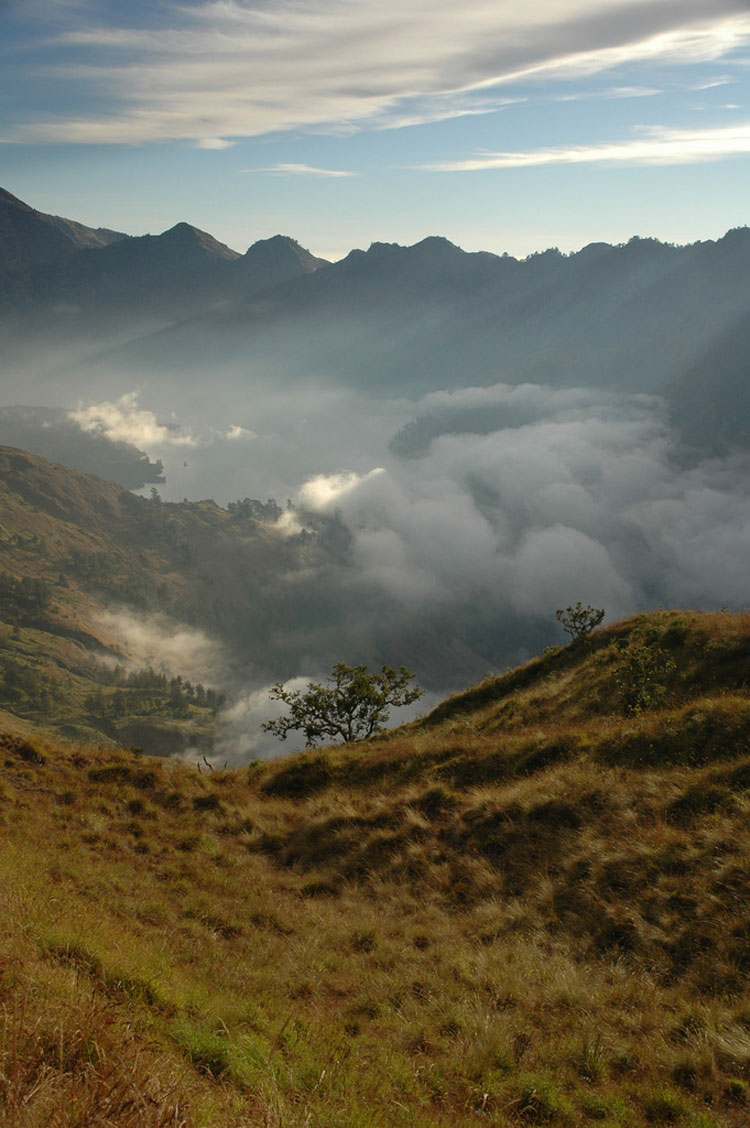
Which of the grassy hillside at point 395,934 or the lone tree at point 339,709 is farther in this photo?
the lone tree at point 339,709

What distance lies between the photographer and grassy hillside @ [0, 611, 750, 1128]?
650 centimetres

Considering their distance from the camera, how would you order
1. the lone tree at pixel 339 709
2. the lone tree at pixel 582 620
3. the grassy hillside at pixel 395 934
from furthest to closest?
the lone tree at pixel 582 620 < the lone tree at pixel 339 709 < the grassy hillside at pixel 395 934

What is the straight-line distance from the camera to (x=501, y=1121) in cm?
690

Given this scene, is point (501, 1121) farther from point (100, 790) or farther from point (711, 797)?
point (100, 790)

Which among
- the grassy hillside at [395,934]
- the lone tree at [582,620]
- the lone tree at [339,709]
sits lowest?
the grassy hillside at [395,934]

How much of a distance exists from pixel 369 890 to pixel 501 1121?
7.80 m

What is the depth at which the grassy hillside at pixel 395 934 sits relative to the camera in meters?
6.50

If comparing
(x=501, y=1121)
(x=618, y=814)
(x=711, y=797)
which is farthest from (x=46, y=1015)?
(x=711, y=797)

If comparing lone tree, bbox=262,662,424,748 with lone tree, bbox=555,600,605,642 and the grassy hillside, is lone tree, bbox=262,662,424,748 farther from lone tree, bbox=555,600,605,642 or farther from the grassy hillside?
A: the grassy hillside

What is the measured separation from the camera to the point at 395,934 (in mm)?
12219

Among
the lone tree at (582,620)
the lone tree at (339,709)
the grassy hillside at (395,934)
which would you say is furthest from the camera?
the lone tree at (582,620)

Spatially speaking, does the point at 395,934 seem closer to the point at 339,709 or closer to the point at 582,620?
the point at 339,709

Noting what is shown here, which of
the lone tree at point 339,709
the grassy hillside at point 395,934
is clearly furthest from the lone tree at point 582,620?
the grassy hillside at point 395,934

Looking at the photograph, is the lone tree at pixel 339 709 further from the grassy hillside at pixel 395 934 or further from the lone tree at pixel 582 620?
the grassy hillside at pixel 395 934
